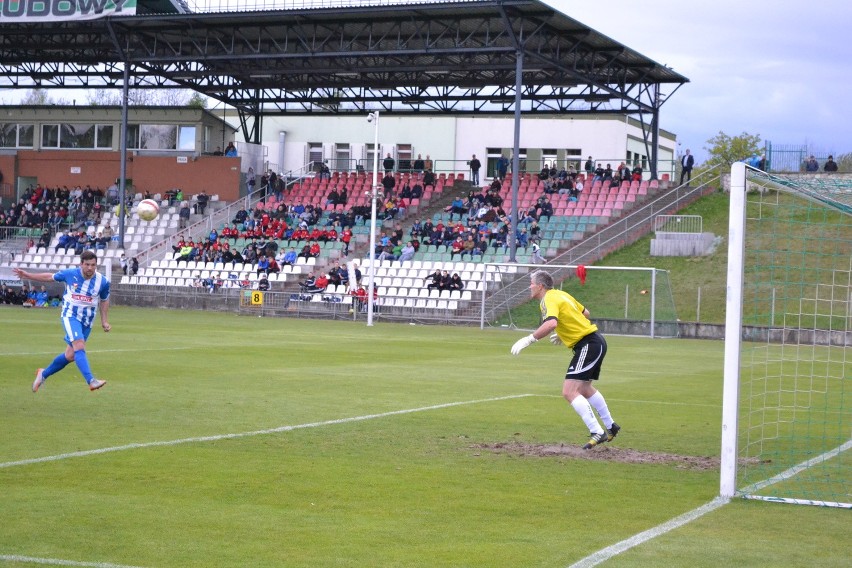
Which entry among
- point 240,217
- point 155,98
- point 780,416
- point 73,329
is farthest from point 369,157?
point 73,329

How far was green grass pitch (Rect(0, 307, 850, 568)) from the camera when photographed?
700cm

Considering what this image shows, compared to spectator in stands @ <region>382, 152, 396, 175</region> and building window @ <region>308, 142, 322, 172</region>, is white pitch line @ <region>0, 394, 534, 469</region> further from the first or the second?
→ building window @ <region>308, 142, 322, 172</region>

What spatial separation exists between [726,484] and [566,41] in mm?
38019

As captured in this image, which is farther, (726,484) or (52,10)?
(52,10)

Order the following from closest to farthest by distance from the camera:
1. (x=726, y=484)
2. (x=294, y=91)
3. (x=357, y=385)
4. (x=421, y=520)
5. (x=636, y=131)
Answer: (x=421, y=520) < (x=726, y=484) < (x=357, y=385) < (x=294, y=91) < (x=636, y=131)

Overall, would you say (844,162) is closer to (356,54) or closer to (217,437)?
(356,54)

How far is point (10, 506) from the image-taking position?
7.87 m

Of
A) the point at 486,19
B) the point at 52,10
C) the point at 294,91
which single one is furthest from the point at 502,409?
the point at 294,91

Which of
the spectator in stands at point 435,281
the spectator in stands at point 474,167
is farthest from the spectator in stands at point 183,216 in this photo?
the spectator in stands at point 435,281

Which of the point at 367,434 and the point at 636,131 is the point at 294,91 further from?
the point at 367,434

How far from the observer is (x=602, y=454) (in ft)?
36.8

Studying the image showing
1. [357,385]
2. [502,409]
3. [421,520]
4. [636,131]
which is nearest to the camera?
[421,520]

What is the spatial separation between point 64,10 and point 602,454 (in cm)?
3972

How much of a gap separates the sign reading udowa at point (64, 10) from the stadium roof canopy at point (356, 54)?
1.21 ft
